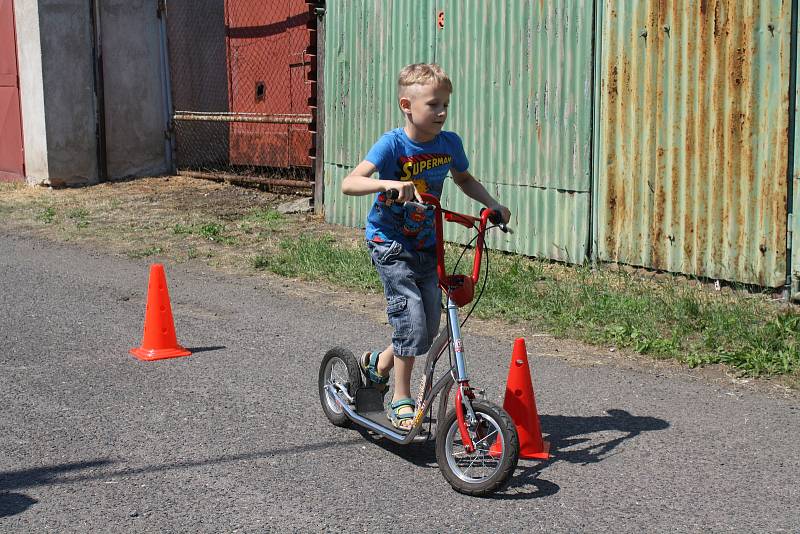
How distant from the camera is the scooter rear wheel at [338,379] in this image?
521cm

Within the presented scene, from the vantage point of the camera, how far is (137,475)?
15.2ft

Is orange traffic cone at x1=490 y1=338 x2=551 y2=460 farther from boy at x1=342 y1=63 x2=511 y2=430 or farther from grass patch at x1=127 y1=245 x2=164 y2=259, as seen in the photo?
grass patch at x1=127 y1=245 x2=164 y2=259

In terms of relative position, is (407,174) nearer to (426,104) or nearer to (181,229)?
(426,104)

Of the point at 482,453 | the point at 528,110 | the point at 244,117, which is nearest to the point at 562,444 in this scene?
the point at 482,453

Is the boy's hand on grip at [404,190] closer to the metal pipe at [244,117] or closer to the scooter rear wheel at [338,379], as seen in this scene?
the scooter rear wheel at [338,379]

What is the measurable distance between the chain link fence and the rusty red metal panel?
0.04 feet

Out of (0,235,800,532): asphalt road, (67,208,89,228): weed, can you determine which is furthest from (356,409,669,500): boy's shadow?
(67,208,89,228): weed

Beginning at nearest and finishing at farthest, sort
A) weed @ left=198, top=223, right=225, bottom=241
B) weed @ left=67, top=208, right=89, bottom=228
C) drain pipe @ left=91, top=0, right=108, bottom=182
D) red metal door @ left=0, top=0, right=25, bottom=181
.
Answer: weed @ left=198, top=223, right=225, bottom=241
weed @ left=67, top=208, right=89, bottom=228
drain pipe @ left=91, top=0, right=108, bottom=182
red metal door @ left=0, top=0, right=25, bottom=181

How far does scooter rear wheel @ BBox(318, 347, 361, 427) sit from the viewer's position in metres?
5.21

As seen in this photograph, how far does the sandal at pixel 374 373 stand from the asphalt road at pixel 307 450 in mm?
267

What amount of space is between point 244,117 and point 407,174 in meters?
9.90

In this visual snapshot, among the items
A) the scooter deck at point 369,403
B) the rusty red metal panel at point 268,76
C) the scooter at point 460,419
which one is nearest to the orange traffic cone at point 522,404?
the scooter at point 460,419

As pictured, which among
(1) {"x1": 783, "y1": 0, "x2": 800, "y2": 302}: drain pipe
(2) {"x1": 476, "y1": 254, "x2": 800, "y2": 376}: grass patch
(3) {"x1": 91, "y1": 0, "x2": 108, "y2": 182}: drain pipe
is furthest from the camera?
(3) {"x1": 91, "y1": 0, "x2": 108, "y2": 182}: drain pipe

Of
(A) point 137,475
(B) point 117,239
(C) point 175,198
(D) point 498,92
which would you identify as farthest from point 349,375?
(C) point 175,198
